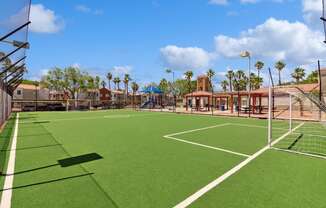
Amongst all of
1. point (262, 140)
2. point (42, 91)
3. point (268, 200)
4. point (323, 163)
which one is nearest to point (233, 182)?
point (268, 200)

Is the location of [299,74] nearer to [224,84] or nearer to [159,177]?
[224,84]

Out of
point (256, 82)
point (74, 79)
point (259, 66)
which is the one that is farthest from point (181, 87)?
point (74, 79)

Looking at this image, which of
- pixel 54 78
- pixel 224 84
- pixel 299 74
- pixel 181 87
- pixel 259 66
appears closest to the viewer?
pixel 54 78

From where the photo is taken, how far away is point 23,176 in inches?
144

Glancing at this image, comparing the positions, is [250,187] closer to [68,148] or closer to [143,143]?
[143,143]

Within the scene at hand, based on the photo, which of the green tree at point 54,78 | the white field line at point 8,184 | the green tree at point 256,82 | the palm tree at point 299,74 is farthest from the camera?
the green tree at point 256,82

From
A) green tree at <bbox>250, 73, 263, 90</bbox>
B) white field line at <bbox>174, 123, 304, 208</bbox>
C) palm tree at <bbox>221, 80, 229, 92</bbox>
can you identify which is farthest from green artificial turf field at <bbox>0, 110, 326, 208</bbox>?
palm tree at <bbox>221, 80, 229, 92</bbox>

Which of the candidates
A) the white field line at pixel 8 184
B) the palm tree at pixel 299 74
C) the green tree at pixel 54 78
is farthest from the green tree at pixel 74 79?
the palm tree at pixel 299 74

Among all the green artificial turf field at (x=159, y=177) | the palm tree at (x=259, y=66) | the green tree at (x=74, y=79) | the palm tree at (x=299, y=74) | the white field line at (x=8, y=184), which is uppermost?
the palm tree at (x=259, y=66)

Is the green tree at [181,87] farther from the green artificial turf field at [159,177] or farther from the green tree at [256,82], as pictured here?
the green artificial turf field at [159,177]

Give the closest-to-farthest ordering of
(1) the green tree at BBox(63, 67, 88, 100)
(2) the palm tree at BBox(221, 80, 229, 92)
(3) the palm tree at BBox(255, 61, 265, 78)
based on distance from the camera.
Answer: (1) the green tree at BBox(63, 67, 88, 100)
(3) the palm tree at BBox(255, 61, 265, 78)
(2) the palm tree at BBox(221, 80, 229, 92)

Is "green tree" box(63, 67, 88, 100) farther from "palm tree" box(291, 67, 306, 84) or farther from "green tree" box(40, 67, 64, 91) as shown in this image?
"palm tree" box(291, 67, 306, 84)

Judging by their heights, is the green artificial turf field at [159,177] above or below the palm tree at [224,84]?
below

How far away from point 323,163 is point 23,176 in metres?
6.13
